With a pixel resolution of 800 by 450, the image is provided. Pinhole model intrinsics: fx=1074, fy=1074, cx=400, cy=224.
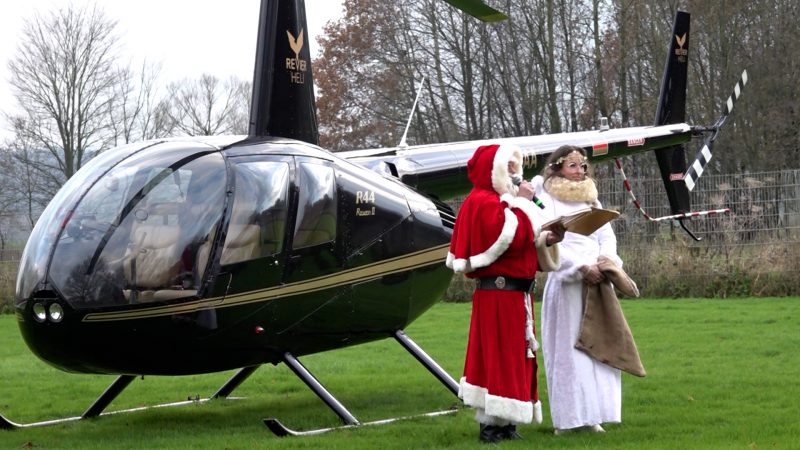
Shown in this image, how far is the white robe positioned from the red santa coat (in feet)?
0.86

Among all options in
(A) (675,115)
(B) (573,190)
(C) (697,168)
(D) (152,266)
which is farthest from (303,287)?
(A) (675,115)

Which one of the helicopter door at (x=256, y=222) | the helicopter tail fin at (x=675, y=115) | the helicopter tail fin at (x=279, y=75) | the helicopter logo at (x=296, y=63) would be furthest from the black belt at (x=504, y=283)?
the helicopter tail fin at (x=675, y=115)

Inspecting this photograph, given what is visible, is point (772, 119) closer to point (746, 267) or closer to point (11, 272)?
point (746, 267)

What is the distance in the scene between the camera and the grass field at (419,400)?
22.8 feet

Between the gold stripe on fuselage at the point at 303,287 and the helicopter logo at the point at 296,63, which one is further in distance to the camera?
the helicopter logo at the point at 296,63

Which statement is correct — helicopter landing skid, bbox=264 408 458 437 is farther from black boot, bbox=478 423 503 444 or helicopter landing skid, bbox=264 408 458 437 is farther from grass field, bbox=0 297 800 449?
black boot, bbox=478 423 503 444

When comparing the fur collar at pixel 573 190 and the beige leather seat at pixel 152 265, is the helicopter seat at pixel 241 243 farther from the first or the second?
the fur collar at pixel 573 190

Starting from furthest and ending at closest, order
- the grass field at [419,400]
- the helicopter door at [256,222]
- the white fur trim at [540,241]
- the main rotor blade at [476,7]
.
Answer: the main rotor blade at [476,7]
the helicopter door at [256,222]
the grass field at [419,400]
the white fur trim at [540,241]

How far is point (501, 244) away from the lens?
6543mm

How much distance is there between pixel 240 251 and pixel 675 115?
7044 mm

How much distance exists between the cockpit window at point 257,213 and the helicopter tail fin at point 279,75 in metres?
0.99

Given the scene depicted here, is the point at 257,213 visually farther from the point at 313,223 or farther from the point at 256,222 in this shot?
the point at 313,223

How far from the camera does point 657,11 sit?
2931 centimetres

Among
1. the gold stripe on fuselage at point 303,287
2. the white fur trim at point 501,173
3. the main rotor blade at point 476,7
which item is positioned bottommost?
the gold stripe on fuselage at point 303,287
